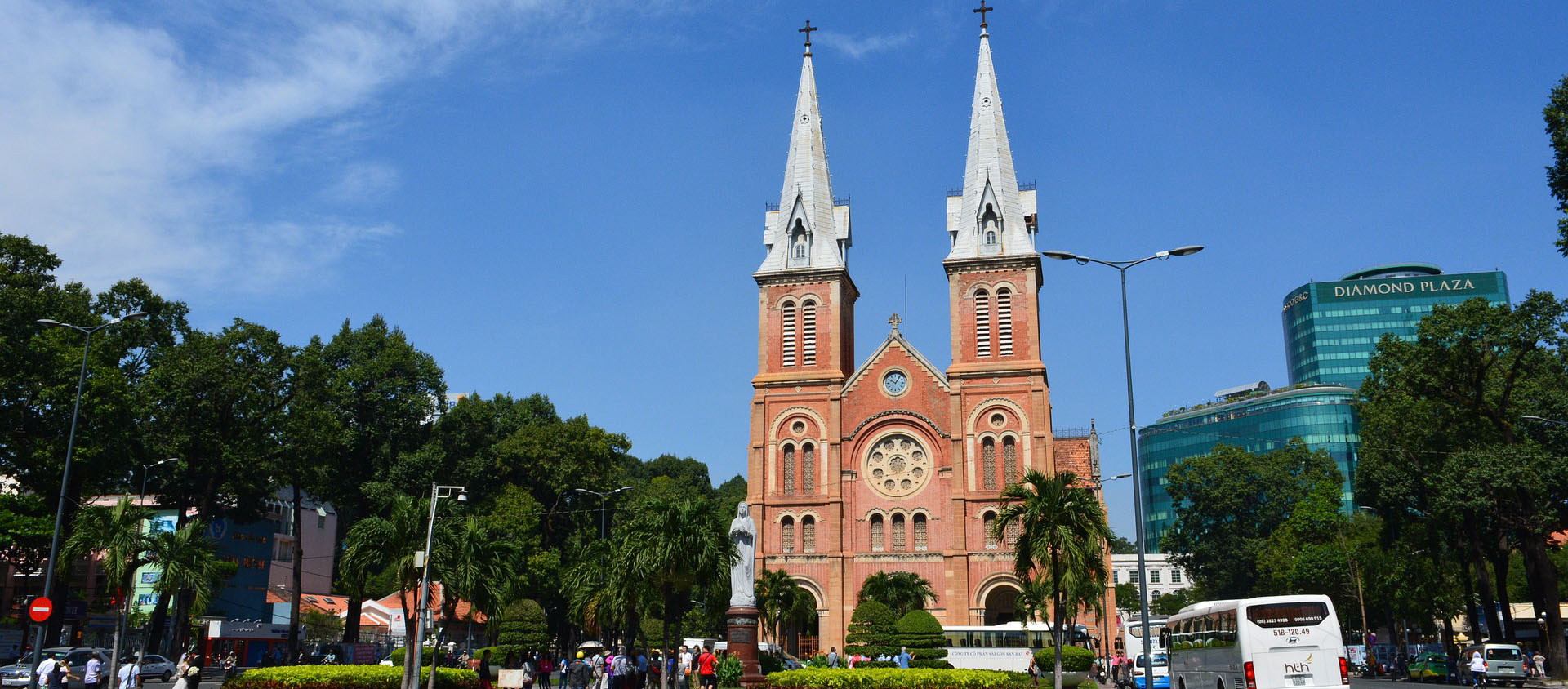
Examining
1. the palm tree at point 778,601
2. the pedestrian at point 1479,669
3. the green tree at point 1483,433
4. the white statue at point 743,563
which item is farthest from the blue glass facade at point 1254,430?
the white statue at point 743,563

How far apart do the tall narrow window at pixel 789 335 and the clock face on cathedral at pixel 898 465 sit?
635cm

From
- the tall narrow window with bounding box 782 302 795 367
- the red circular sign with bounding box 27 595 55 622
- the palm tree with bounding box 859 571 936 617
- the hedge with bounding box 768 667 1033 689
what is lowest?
the hedge with bounding box 768 667 1033 689

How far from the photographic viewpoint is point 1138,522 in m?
23.5

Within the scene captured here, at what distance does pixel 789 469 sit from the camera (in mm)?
58688

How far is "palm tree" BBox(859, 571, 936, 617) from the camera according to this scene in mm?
52188

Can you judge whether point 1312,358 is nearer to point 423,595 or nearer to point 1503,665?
point 1503,665

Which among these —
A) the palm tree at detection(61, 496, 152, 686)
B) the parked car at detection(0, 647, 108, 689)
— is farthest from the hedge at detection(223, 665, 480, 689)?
the parked car at detection(0, 647, 108, 689)

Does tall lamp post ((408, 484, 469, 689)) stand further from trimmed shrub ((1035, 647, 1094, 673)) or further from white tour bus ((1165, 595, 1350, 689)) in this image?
trimmed shrub ((1035, 647, 1094, 673))

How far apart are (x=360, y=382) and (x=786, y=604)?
22.1 m

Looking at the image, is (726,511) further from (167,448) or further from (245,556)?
(167,448)

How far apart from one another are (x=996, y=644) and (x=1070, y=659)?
1021 cm

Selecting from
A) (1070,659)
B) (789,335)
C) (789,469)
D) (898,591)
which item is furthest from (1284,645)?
(789,335)

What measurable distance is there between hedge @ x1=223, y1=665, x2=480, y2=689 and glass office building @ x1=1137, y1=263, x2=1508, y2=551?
4277 inches

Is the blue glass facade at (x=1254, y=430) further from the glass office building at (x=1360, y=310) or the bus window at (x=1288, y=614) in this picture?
the bus window at (x=1288, y=614)
